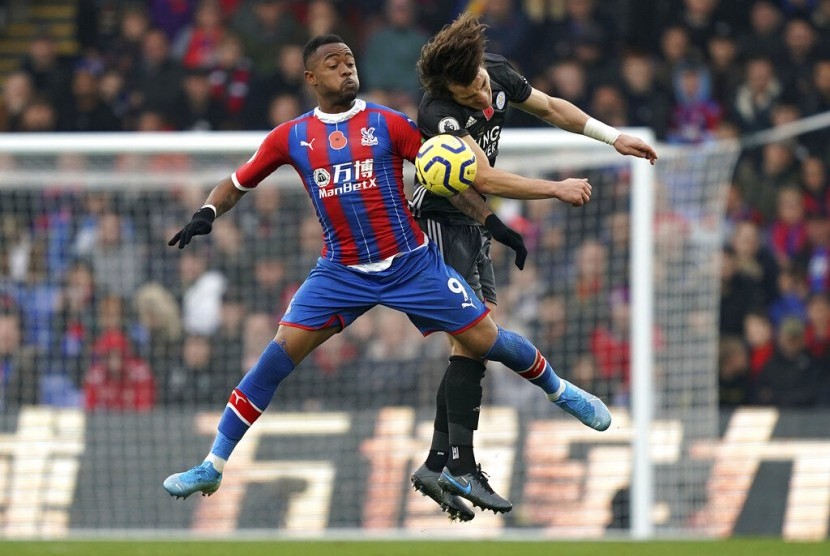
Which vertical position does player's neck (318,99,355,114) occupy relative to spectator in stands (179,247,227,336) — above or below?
above

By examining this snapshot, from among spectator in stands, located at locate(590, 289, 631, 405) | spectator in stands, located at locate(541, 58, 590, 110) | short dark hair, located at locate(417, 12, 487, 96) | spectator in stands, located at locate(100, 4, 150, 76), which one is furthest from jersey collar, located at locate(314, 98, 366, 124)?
spectator in stands, located at locate(100, 4, 150, 76)

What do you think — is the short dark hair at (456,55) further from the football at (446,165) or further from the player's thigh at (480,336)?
the player's thigh at (480,336)

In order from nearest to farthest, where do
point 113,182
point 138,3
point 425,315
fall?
point 425,315
point 113,182
point 138,3

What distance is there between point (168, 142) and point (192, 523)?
295 cm

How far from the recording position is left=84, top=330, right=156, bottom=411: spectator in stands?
12.8 meters

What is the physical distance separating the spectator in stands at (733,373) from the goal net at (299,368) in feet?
1.18

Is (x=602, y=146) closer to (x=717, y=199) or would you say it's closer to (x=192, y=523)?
(x=717, y=199)

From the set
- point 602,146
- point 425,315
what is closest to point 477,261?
point 425,315

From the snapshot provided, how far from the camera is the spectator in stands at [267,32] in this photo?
15.7m

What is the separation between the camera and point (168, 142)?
12102 mm

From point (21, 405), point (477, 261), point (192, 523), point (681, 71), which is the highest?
point (681, 71)

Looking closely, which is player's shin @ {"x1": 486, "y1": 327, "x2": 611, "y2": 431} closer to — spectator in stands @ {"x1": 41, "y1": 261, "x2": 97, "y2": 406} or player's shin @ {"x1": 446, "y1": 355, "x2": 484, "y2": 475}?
player's shin @ {"x1": 446, "y1": 355, "x2": 484, "y2": 475}

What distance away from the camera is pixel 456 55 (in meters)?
7.73

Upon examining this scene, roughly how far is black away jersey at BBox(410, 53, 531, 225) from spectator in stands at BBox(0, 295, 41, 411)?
17.7 feet
